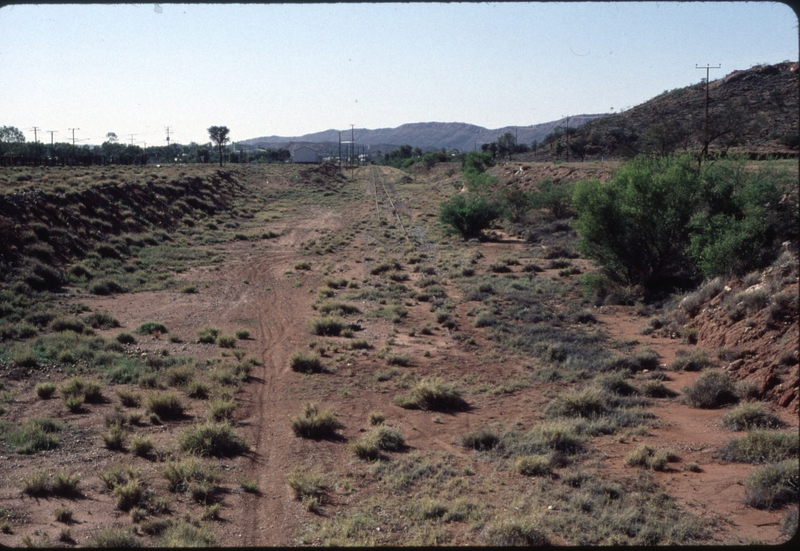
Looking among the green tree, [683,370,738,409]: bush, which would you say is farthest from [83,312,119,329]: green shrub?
[683,370,738,409]: bush

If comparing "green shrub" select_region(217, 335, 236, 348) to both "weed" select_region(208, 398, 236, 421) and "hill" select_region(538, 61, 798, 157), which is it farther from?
"hill" select_region(538, 61, 798, 157)

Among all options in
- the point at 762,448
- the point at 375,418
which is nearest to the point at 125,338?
the point at 375,418

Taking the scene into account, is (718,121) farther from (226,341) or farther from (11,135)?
(11,135)

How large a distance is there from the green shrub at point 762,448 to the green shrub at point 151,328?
14.8m

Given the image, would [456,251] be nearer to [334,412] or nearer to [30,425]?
[334,412]

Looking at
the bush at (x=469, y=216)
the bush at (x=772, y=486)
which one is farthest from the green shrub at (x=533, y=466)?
the bush at (x=469, y=216)

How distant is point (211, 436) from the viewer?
10.4 m

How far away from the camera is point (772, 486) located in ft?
26.4

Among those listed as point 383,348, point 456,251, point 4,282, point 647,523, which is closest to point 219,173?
point 456,251

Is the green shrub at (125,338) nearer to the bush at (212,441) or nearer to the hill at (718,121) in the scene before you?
the bush at (212,441)

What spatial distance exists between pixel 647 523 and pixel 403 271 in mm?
22926

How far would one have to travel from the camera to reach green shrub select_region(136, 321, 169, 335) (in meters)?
18.5

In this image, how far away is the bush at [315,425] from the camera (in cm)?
1130

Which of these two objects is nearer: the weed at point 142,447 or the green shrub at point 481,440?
the weed at point 142,447
